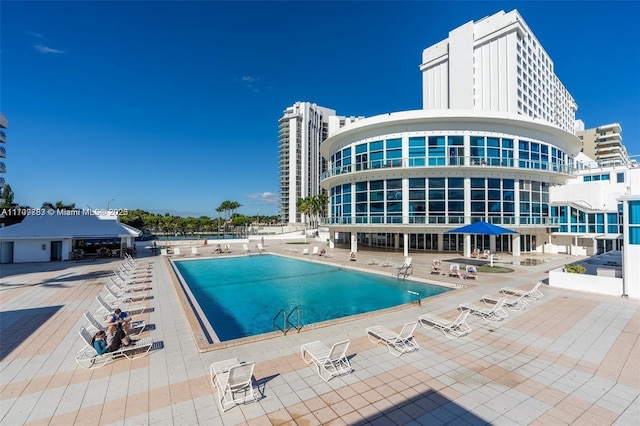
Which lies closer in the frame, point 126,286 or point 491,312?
point 491,312

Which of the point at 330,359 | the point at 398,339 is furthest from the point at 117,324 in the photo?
the point at 398,339

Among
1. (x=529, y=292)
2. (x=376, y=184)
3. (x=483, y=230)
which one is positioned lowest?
(x=529, y=292)

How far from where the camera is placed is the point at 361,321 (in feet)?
29.1

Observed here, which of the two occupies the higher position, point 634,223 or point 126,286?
point 634,223

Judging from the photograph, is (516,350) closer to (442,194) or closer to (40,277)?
(442,194)

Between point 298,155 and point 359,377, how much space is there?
3839 inches

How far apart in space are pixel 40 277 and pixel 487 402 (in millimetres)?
20447

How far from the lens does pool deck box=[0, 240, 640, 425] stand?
449 cm

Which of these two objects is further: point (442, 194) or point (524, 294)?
point (442, 194)

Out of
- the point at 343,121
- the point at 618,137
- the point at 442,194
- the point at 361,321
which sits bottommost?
the point at 361,321

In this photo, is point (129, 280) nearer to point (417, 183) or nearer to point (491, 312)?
point (491, 312)

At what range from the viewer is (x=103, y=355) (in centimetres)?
612

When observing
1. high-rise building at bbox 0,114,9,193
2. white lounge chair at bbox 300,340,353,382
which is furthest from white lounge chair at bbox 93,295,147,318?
high-rise building at bbox 0,114,9,193

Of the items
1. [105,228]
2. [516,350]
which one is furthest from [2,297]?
[516,350]
